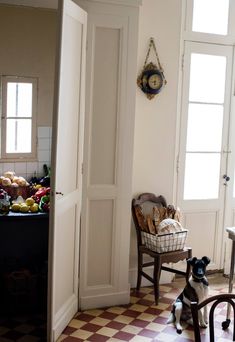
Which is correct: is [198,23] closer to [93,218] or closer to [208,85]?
[208,85]

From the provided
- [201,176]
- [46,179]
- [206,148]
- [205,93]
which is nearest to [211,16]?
[205,93]

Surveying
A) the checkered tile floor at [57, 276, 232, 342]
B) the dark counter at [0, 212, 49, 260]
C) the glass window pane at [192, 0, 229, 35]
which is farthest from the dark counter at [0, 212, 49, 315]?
the glass window pane at [192, 0, 229, 35]

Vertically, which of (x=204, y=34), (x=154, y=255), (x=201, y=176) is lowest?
(x=154, y=255)

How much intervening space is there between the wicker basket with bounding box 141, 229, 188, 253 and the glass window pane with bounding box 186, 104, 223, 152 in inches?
37.3

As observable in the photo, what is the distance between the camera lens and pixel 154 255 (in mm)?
4082

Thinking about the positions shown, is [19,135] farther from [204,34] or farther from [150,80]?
[204,34]

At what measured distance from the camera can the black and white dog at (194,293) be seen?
11.7 feet

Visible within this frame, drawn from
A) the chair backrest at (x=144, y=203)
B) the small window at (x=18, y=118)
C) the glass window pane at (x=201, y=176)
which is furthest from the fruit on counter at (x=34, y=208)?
the glass window pane at (x=201, y=176)

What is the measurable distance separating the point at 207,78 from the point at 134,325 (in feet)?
7.82

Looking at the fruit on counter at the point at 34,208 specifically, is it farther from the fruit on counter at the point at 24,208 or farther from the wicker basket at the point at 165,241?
the wicker basket at the point at 165,241

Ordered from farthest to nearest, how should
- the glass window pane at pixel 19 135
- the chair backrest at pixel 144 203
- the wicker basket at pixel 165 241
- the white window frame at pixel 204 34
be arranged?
the white window frame at pixel 204 34 < the glass window pane at pixel 19 135 < the chair backrest at pixel 144 203 < the wicker basket at pixel 165 241

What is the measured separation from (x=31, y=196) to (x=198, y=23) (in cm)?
223

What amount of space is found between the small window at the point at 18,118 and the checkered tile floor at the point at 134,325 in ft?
5.02

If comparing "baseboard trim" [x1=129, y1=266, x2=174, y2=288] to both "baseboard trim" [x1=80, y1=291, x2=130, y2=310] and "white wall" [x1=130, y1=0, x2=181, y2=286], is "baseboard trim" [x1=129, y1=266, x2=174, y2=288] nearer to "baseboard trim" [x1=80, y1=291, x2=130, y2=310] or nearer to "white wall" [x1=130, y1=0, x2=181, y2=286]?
"white wall" [x1=130, y1=0, x2=181, y2=286]
